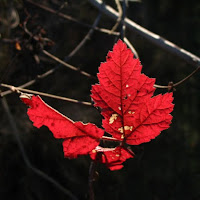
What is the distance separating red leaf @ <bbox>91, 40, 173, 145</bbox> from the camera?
0.47 meters

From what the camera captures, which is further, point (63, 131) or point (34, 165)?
point (34, 165)

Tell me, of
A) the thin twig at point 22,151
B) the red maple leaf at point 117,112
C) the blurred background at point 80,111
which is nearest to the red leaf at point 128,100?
the red maple leaf at point 117,112

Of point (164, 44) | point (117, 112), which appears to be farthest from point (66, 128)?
point (164, 44)

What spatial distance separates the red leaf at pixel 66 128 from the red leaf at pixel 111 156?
0.07ft

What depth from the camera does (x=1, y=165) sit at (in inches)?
59.1

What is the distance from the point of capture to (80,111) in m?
1.49

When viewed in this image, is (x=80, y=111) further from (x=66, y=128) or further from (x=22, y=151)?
(x=66, y=128)

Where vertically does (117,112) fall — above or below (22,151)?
above

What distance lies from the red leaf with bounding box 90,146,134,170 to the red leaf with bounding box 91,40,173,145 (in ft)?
0.08

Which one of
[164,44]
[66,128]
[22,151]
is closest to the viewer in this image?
[66,128]

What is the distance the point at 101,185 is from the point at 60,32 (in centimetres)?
93

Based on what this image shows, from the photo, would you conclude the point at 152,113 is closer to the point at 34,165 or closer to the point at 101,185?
the point at 101,185

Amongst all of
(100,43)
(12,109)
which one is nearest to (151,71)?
(100,43)

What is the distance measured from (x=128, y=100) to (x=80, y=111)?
1.02 metres
